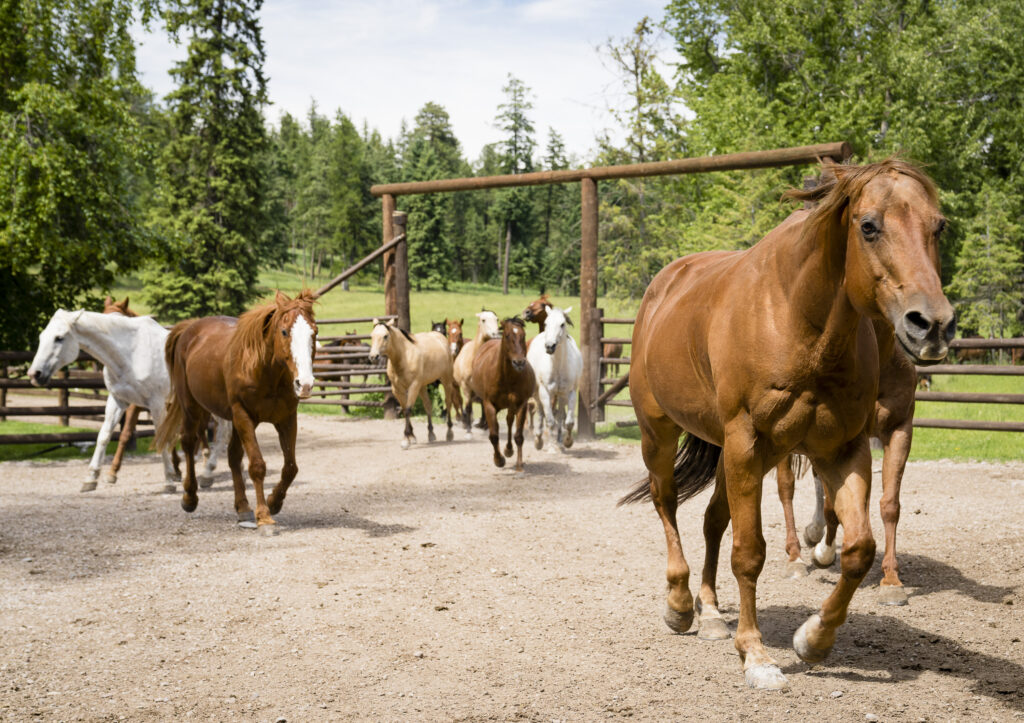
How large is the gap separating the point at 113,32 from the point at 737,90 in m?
23.0

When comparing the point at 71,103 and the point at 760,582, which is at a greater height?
the point at 71,103

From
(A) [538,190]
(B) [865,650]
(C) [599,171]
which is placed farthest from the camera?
(A) [538,190]

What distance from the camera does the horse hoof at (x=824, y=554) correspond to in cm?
547

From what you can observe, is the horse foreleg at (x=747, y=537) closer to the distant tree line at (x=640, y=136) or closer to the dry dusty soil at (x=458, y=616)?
the dry dusty soil at (x=458, y=616)

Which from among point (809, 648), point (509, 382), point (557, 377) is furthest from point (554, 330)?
point (809, 648)

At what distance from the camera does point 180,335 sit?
8.67 meters

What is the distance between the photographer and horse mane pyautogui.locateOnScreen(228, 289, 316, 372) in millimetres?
7219

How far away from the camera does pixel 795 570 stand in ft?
18.3

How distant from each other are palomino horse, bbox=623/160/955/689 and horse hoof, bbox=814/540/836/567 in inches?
81.1

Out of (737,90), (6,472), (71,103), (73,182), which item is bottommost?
(6,472)

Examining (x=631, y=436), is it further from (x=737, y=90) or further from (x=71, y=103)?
(x=737, y=90)

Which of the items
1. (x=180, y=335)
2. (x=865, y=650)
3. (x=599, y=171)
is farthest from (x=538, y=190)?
(x=865, y=650)

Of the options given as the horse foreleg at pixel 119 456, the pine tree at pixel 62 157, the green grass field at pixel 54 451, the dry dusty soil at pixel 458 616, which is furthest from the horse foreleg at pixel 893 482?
the green grass field at pixel 54 451

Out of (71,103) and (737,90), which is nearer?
(71,103)
